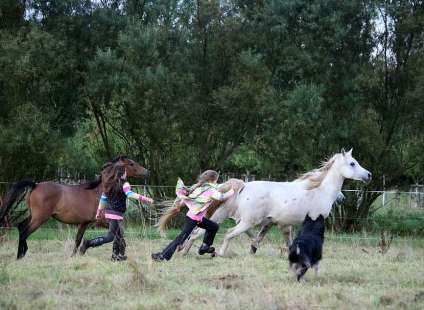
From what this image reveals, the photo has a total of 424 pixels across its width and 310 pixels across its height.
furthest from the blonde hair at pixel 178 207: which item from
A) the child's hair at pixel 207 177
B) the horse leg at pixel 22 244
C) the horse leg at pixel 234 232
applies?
the horse leg at pixel 22 244

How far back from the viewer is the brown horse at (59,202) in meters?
10.6

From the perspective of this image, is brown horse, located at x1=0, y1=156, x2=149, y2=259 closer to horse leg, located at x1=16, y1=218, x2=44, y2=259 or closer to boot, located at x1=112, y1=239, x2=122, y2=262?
horse leg, located at x1=16, y1=218, x2=44, y2=259

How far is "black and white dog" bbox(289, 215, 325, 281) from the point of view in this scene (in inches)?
312

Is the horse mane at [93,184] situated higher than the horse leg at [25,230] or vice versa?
the horse mane at [93,184]

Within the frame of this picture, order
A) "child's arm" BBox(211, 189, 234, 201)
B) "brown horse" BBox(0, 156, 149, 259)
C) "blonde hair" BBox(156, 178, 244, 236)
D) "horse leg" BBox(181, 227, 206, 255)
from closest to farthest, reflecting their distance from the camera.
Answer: "child's arm" BBox(211, 189, 234, 201)
"brown horse" BBox(0, 156, 149, 259)
"horse leg" BBox(181, 227, 206, 255)
"blonde hair" BBox(156, 178, 244, 236)

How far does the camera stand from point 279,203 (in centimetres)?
1147

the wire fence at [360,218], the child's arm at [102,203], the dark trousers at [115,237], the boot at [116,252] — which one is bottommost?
the wire fence at [360,218]

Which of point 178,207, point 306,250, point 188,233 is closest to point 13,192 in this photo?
point 178,207

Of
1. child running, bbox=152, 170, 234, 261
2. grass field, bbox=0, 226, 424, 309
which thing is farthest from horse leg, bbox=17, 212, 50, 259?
child running, bbox=152, 170, 234, 261

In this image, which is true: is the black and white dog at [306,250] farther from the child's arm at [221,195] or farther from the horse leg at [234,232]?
the horse leg at [234,232]

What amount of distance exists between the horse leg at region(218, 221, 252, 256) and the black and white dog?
273 centimetres

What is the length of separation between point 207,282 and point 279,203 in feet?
12.4

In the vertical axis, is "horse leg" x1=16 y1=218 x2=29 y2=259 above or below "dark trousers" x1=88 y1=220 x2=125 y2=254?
below

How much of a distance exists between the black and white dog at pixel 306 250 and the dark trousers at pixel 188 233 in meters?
2.28
